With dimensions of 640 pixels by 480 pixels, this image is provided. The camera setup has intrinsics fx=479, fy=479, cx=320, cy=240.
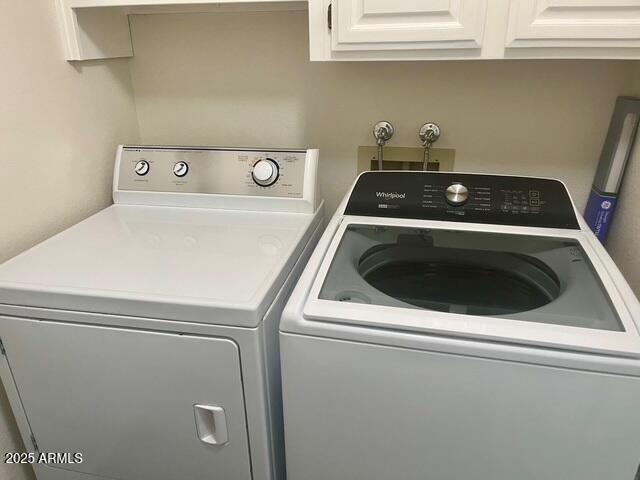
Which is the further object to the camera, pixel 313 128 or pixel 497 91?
pixel 313 128

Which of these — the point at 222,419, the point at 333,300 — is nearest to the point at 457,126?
the point at 333,300

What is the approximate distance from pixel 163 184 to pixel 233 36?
21.1 inches

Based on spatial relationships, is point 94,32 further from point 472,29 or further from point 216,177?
point 472,29

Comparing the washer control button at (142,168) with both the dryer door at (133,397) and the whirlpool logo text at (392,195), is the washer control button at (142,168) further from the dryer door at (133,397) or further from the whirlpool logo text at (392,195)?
the whirlpool logo text at (392,195)

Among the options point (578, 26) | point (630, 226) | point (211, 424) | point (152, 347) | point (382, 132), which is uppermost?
point (578, 26)

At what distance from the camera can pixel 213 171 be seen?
1.47 metres

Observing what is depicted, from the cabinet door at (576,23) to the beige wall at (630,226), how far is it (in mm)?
364

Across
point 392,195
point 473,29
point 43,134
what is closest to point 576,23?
point 473,29

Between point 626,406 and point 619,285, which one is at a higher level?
point 619,285

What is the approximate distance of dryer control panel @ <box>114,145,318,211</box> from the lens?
1415mm

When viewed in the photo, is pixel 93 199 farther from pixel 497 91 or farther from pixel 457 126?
pixel 497 91

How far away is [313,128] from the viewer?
64.0 inches

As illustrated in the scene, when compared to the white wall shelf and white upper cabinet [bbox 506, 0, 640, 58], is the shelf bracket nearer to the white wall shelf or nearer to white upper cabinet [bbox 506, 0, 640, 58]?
the white wall shelf

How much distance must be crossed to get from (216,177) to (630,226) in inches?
46.5
